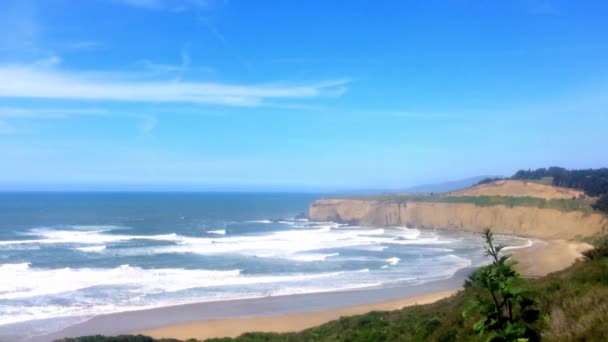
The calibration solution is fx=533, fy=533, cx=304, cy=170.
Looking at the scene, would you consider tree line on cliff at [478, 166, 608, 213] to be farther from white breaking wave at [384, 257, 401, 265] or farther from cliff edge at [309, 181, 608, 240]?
white breaking wave at [384, 257, 401, 265]

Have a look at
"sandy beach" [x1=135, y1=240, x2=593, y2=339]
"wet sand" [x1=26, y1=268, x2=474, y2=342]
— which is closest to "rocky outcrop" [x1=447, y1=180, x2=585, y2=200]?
"wet sand" [x1=26, y1=268, x2=474, y2=342]

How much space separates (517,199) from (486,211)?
14.4ft

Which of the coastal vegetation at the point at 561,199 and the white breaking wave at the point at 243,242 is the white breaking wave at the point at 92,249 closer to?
the white breaking wave at the point at 243,242

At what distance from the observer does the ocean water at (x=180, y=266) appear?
26.2 metres

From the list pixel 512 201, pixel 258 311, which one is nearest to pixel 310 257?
pixel 258 311

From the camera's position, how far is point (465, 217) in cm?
7644

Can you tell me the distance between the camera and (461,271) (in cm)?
3634

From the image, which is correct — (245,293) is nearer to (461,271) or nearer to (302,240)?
(461,271)

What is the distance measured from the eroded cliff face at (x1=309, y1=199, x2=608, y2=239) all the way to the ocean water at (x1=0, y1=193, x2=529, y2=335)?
8492 mm

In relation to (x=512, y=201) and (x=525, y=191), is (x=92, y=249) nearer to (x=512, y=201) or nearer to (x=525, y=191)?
(x=512, y=201)

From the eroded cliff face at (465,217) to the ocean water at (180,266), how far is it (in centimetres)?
849

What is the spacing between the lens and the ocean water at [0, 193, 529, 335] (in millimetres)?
26156

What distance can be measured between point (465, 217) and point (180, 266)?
50975mm

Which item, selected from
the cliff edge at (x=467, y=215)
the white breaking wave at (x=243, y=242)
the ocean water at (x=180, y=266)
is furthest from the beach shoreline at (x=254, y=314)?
the cliff edge at (x=467, y=215)
